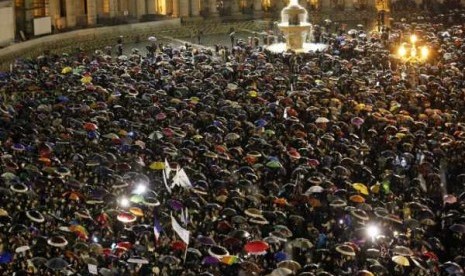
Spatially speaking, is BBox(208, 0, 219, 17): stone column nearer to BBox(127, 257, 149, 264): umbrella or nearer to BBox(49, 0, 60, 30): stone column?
BBox(49, 0, 60, 30): stone column

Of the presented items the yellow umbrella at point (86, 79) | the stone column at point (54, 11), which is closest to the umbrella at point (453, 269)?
the yellow umbrella at point (86, 79)

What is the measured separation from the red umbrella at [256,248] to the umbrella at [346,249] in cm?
220

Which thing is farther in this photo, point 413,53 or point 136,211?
point 413,53

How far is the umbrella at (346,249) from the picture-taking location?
79.2 ft

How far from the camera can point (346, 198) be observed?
28.8 m

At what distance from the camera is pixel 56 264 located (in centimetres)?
2266

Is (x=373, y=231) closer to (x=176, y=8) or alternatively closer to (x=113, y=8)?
(x=113, y=8)

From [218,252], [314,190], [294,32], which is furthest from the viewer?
[294,32]

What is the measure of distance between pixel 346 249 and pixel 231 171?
8.31 metres

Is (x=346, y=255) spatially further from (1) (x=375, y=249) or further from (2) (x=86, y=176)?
(2) (x=86, y=176)

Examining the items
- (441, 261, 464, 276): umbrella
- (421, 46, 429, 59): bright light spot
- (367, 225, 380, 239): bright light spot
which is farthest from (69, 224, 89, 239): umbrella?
(421, 46, 429, 59): bright light spot

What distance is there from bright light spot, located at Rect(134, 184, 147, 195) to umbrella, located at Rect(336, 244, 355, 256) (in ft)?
26.4

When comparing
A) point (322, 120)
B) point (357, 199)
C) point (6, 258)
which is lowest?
point (6, 258)

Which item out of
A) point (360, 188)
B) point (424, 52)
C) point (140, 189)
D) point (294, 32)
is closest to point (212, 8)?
point (294, 32)
